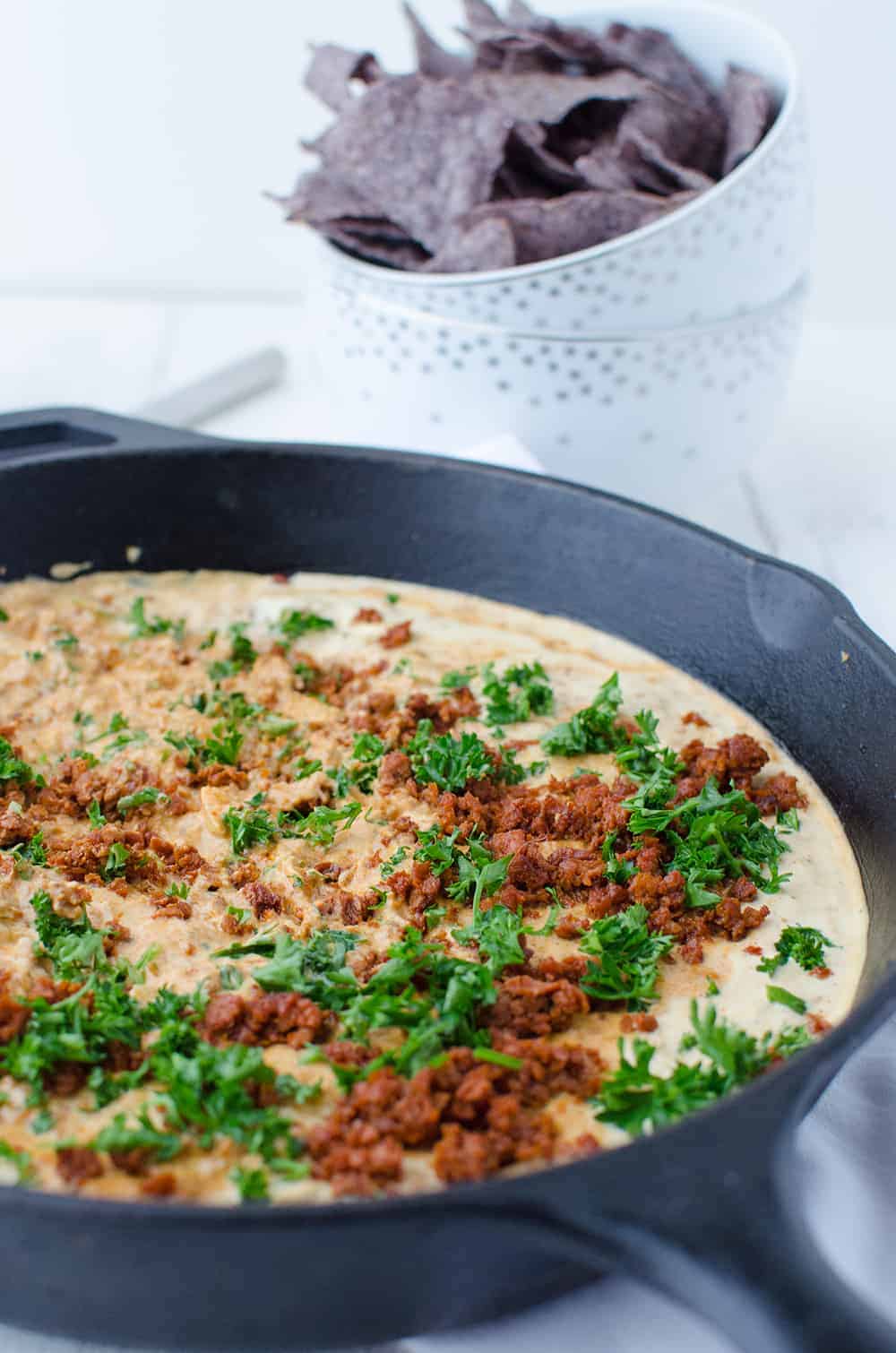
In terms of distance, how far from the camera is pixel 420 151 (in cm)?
389

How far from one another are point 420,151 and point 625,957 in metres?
2.35

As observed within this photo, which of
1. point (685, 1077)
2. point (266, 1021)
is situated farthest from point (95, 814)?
point (685, 1077)

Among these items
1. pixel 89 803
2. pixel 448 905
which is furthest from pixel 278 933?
pixel 89 803

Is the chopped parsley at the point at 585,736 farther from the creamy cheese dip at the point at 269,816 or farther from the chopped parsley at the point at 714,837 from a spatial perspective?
the chopped parsley at the point at 714,837

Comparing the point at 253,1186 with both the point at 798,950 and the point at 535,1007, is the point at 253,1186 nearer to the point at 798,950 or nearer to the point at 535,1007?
the point at 535,1007

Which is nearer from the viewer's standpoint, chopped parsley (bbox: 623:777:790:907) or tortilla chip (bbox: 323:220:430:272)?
chopped parsley (bbox: 623:777:790:907)

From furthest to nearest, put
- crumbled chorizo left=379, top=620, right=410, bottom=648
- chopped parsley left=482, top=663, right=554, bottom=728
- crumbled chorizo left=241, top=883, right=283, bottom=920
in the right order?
crumbled chorizo left=379, top=620, right=410, bottom=648
chopped parsley left=482, top=663, right=554, bottom=728
crumbled chorizo left=241, top=883, right=283, bottom=920

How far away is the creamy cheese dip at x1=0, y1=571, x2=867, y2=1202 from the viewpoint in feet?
7.08

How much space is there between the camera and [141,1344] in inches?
75.5

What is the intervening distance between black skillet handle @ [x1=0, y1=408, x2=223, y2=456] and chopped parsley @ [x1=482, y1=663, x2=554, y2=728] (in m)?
0.93

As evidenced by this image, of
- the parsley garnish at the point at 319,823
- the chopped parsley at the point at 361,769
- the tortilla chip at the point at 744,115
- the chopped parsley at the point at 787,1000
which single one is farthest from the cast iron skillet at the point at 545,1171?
the tortilla chip at the point at 744,115

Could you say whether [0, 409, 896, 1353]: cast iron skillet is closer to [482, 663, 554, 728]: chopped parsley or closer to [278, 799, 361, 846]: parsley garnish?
[482, 663, 554, 728]: chopped parsley

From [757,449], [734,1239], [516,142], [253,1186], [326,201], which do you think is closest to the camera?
[734,1239]

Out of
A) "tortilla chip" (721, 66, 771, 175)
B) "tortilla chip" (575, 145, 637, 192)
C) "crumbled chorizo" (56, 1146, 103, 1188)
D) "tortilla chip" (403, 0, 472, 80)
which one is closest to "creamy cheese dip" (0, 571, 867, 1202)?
"crumbled chorizo" (56, 1146, 103, 1188)
